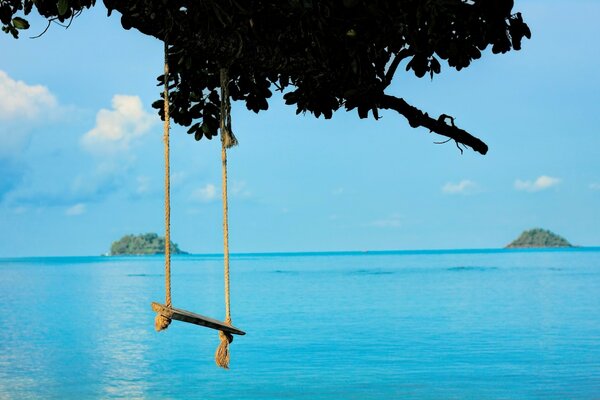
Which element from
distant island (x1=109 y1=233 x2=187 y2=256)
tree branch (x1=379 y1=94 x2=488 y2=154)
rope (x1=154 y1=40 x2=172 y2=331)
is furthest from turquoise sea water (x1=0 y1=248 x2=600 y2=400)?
distant island (x1=109 y1=233 x2=187 y2=256)

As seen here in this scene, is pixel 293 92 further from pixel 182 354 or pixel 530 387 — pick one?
pixel 182 354

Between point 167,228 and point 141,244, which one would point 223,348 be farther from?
point 141,244

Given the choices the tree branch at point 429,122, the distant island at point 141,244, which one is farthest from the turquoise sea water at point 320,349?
the distant island at point 141,244

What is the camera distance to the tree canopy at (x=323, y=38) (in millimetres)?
3066

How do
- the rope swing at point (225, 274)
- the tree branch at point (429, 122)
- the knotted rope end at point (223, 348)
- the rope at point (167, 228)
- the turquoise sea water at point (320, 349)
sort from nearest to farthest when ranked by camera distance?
the rope swing at point (225, 274)
the rope at point (167, 228)
the knotted rope end at point (223, 348)
the tree branch at point (429, 122)
the turquoise sea water at point (320, 349)

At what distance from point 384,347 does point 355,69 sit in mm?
14111

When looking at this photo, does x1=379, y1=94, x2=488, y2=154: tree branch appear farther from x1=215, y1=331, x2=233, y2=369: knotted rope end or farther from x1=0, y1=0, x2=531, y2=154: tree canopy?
x1=215, y1=331, x2=233, y2=369: knotted rope end

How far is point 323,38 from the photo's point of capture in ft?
10.7

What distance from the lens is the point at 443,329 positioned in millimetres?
19766

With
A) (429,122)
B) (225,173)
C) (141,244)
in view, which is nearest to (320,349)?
(429,122)

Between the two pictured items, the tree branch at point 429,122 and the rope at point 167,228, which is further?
the tree branch at point 429,122

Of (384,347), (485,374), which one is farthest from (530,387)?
(384,347)

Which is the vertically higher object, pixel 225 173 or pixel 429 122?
pixel 429 122

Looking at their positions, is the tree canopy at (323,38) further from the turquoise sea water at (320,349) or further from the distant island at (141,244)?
the distant island at (141,244)
